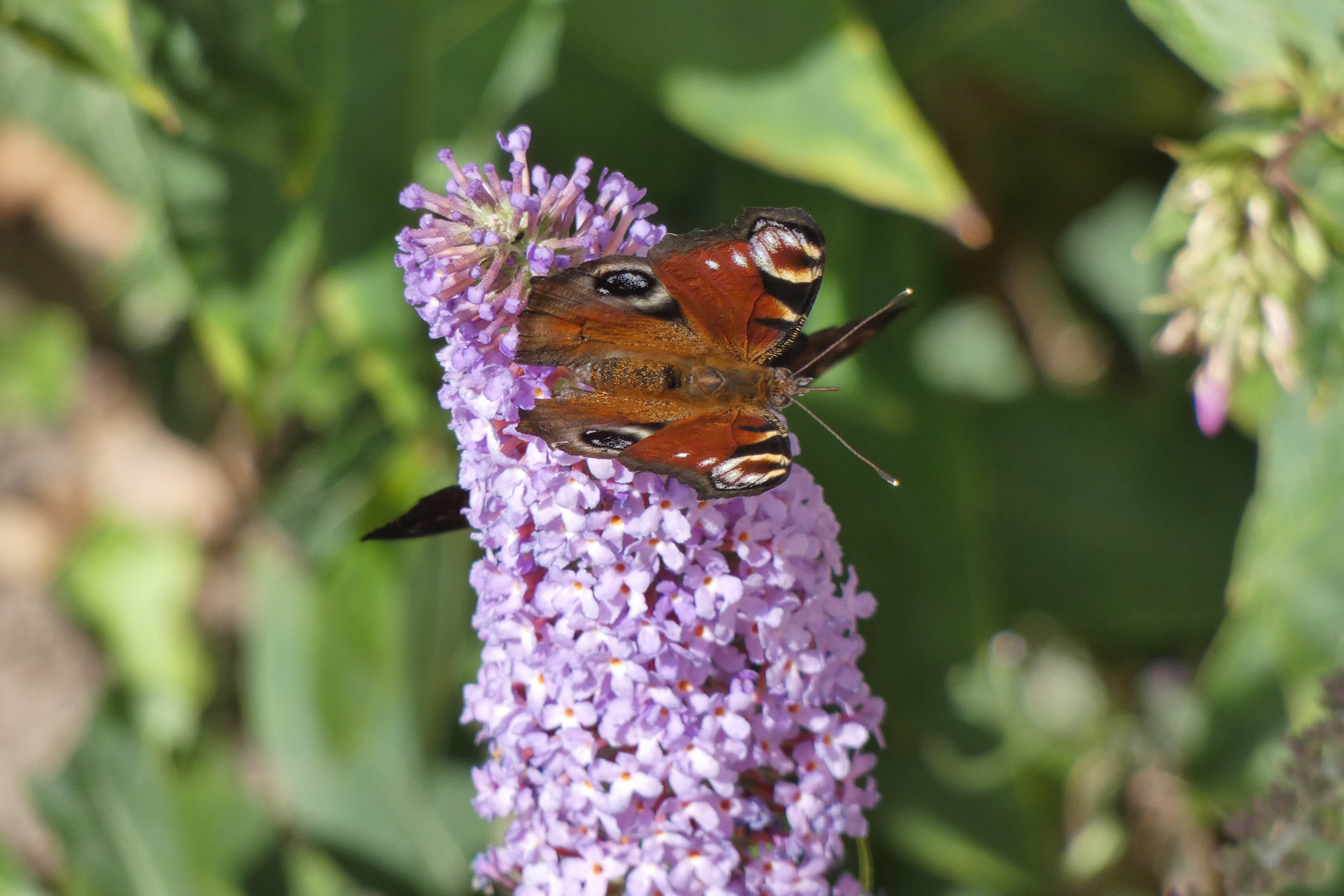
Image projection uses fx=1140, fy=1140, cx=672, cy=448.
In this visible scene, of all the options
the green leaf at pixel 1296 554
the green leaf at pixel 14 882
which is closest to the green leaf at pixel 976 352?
the green leaf at pixel 1296 554

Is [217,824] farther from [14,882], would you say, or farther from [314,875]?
[14,882]

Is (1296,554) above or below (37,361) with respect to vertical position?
below

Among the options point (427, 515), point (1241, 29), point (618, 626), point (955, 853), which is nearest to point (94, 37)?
point (427, 515)

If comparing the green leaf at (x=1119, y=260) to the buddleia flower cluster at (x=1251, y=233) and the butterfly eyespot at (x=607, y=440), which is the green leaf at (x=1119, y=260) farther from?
the butterfly eyespot at (x=607, y=440)

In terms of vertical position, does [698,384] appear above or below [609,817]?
above

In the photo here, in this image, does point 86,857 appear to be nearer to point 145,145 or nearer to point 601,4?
point 145,145

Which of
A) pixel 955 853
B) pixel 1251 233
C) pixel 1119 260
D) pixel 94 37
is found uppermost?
pixel 94 37

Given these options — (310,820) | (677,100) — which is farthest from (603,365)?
(310,820)
